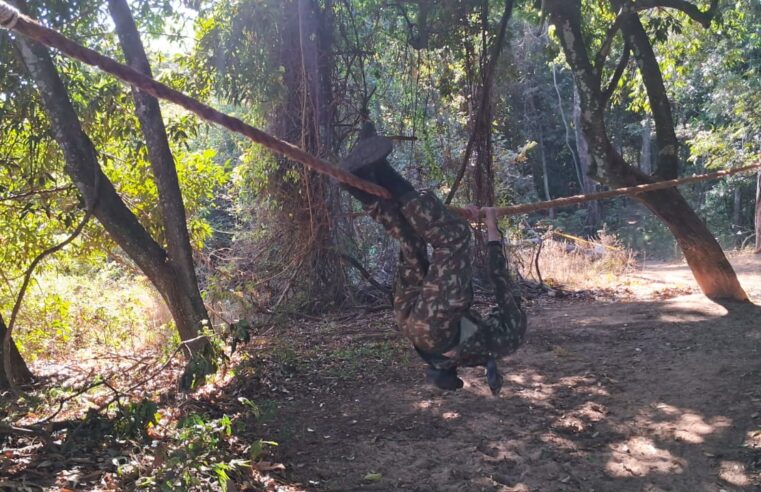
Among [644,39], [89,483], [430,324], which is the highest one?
[644,39]

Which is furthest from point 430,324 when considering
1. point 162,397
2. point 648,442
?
→ point 162,397

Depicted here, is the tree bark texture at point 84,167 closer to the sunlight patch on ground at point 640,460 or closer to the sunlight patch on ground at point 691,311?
the sunlight patch on ground at point 640,460

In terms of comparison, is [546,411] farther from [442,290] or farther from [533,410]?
[442,290]

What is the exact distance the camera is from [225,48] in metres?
5.93

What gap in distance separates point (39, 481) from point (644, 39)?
21.9 feet

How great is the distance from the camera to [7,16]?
188 cm

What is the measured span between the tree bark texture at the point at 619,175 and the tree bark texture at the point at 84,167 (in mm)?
4361

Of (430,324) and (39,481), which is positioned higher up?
(430,324)

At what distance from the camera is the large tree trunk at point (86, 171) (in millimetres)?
4102

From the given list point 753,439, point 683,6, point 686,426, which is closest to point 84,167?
point 686,426

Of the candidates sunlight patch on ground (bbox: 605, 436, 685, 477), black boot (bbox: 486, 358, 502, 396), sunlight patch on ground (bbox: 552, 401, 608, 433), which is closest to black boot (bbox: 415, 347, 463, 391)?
black boot (bbox: 486, 358, 502, 396)

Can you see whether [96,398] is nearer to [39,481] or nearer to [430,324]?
[39,481]

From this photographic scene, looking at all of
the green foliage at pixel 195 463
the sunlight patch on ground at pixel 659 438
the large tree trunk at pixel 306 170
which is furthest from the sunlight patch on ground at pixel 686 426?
the large tree trunk at pixel 306 170

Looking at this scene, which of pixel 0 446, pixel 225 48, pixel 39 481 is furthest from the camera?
pixel 225 48
